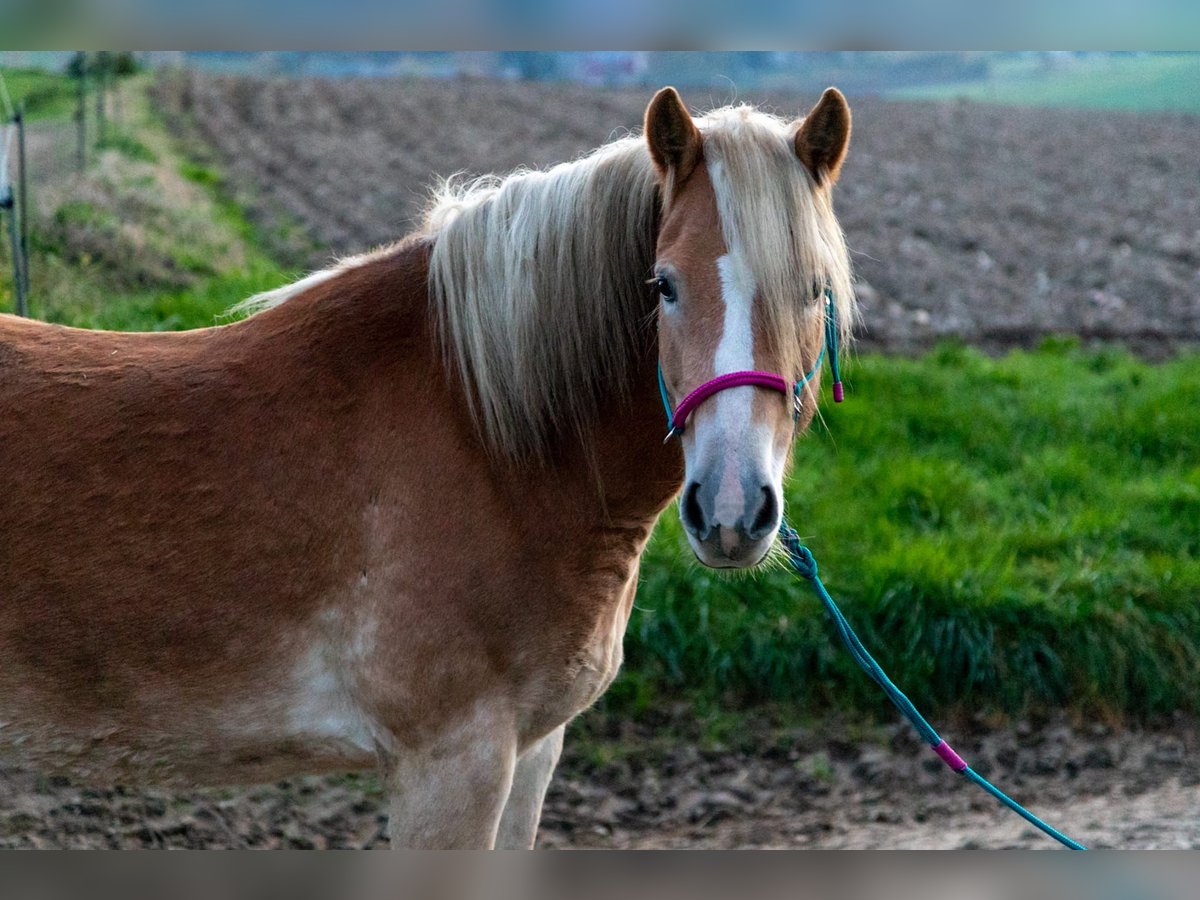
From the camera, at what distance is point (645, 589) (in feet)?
18.0

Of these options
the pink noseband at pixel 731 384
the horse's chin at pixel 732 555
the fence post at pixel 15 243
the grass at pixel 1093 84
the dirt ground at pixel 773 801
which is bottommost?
the dirt ground at pixel 773 801

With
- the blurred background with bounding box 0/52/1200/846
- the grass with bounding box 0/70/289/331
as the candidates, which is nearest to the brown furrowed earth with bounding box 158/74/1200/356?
the blurred background with bounding box 0/52/1200/846

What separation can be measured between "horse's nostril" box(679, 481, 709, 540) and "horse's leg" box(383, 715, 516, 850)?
0.80m

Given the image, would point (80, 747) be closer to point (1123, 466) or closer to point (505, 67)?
point (1123, 466)

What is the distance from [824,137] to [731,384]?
68 cm

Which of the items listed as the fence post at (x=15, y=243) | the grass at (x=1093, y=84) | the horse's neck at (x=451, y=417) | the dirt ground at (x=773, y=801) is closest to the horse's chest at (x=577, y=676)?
the horse's neck at (x=451, y=417)

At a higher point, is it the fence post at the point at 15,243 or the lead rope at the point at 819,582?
the fence post at the point at 15,243

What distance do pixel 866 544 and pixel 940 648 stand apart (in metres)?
0.74

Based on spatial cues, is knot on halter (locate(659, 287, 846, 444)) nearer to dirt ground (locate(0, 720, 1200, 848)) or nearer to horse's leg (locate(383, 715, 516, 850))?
horse's leg (locate(383, 715, 516, 850))

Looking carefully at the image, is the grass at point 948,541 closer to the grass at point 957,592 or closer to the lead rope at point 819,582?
the grass at point 957,592

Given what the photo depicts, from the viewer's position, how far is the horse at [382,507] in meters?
2.71

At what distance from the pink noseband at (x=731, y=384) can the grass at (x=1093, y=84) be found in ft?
38.5

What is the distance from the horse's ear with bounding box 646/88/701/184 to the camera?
2.53 meters

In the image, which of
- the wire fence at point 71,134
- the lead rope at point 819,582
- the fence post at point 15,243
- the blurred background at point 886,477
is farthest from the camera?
the wire fence at point 71,134
